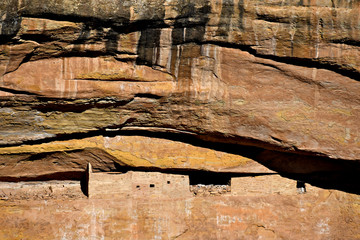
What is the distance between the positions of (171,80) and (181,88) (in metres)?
0.22

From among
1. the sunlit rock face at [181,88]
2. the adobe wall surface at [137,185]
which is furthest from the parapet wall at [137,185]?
the sunlit rock face at [181,88]

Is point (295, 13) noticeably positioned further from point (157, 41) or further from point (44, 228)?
point (44, 228)

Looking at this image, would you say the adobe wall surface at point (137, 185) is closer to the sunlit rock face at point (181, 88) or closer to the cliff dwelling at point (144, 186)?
the cliff dwelling at point (144, 186)

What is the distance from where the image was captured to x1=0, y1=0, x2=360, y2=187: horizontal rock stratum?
8.69 metres

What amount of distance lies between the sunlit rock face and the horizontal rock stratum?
0.7 inches

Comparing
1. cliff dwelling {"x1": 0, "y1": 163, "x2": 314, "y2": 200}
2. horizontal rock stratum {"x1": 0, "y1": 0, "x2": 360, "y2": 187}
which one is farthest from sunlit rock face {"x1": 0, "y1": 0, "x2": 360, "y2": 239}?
cliff dwelling {"x1": 0, "y1": 163, "x2": 314, "y2": 200}

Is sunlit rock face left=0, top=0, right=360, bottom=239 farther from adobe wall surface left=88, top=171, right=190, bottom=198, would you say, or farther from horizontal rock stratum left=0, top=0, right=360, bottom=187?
adobe wall surface left=88, top=171, right=190, bottom=198

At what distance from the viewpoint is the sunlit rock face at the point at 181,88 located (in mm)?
8719

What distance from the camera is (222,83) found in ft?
30.8

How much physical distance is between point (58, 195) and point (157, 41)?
350cm

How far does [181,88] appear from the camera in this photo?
30.6ft

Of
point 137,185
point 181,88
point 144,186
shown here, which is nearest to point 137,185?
point 137,185

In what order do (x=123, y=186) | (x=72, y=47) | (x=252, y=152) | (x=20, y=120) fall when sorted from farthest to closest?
(x=252, y=152) → (x=123, y=186) → (x=20, y=120) → (x=72, y=47)

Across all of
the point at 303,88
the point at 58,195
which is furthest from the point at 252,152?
the point at 58,195
